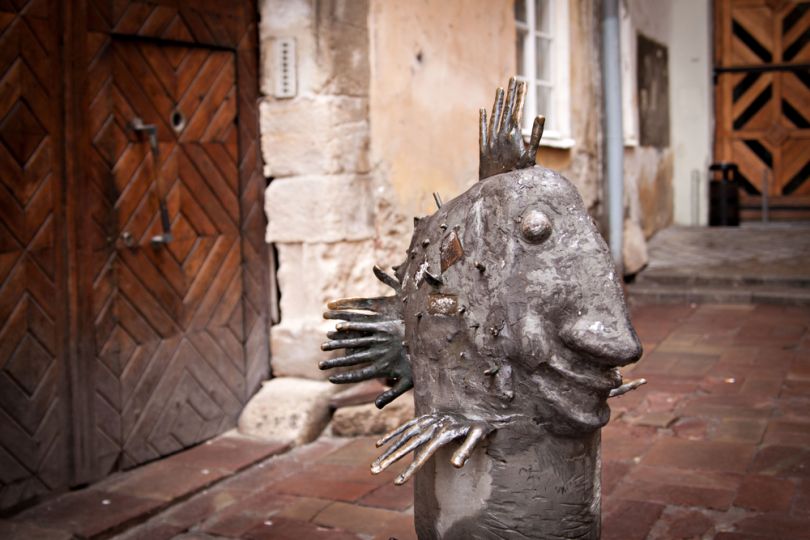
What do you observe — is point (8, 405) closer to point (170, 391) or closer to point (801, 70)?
point (170, 391)

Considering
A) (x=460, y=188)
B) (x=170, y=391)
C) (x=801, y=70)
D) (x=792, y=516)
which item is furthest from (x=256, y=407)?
(x=801, y=70)

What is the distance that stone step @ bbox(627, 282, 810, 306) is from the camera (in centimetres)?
887

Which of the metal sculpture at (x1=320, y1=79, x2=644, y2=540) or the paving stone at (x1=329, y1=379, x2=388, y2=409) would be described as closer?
the metal sculpture at (x1=320, y1=79, x2=644, y2=540)

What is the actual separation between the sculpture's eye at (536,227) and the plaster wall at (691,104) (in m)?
11.0

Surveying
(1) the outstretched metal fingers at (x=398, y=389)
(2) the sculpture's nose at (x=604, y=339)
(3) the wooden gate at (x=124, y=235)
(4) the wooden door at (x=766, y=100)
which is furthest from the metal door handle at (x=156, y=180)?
(4) the wooden door at (x=766, y=100)

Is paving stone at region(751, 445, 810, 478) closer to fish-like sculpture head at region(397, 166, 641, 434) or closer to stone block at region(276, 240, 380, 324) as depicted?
stone block at region(276, 240, 380, 324)

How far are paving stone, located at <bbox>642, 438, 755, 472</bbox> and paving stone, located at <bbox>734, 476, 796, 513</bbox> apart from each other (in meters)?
0.19

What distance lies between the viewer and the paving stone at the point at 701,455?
4594 mm

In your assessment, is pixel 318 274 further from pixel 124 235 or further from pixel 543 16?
pixel 543 16

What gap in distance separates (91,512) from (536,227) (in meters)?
2.77

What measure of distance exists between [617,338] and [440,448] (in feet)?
1.73

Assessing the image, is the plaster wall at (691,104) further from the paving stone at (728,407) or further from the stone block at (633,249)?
the paving stone at (728,407)

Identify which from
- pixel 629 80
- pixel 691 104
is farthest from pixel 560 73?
pixel 691 104

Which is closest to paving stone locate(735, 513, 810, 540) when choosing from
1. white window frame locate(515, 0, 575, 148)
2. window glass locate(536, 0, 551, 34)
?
white window frame locate(515, 0, 575, 148)
